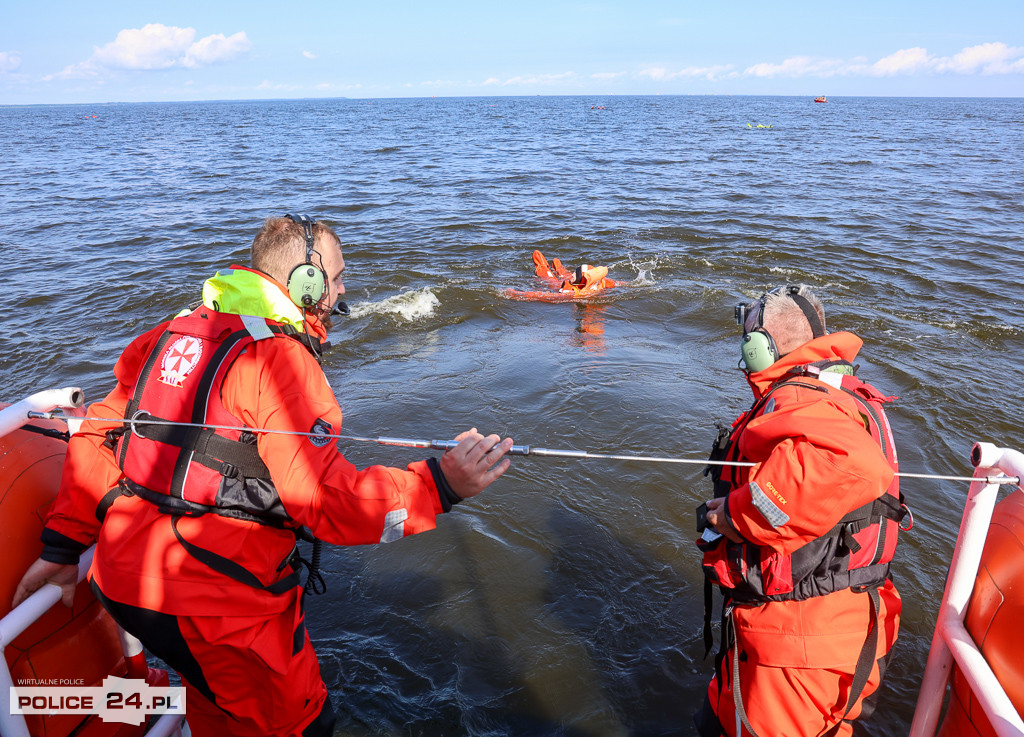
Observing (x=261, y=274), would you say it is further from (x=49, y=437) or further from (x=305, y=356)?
(x=49, y=437)

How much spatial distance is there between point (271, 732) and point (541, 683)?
1627 millimetres

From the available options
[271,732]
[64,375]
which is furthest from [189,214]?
[271,732]

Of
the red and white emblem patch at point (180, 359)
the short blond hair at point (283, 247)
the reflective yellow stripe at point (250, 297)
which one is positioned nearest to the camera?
the red and white emblem patch at point (180, 359)

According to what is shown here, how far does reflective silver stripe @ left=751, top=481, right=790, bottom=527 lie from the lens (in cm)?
212

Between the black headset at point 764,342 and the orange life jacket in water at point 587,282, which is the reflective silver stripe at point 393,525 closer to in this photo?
the black headset at point 764,342

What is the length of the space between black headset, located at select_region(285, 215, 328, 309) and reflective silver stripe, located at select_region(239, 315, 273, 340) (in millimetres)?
278

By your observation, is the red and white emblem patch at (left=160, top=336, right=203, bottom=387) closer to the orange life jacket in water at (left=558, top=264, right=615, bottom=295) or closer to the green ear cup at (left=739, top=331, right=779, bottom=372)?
the green ear cup at (left=739, top=331, right=779, bottom=372)

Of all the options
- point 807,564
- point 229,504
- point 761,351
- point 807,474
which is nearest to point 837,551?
point 807,564

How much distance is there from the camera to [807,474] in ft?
6.73

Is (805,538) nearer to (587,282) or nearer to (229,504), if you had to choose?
(229,504)

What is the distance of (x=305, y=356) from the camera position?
7.43 feet

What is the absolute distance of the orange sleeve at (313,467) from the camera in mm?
2088

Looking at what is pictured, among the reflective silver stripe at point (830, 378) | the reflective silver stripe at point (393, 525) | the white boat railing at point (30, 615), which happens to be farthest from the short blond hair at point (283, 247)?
the reflective silver stripe at point (830, 378)

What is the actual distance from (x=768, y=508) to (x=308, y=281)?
189 centimetres
